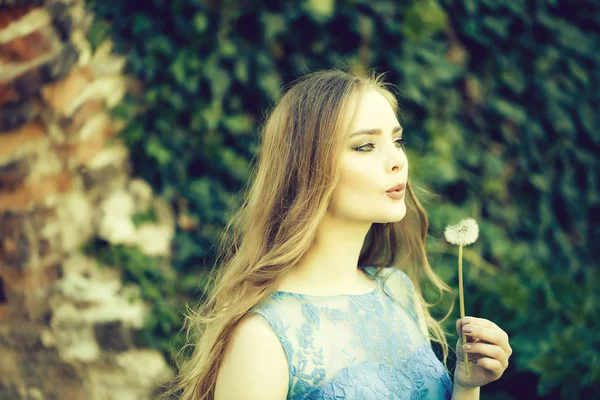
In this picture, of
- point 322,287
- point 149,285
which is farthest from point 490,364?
point 149,285

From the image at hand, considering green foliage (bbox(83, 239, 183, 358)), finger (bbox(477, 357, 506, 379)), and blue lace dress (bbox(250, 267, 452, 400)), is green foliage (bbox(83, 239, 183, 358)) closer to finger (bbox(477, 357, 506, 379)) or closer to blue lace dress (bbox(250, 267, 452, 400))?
blue lace dress (bbox(250, 267, 452, 400))

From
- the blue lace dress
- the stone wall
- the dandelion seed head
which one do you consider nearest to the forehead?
the dandelion seed head

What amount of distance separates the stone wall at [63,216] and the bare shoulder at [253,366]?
1.27 metres

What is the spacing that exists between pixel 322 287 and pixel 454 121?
2207mm

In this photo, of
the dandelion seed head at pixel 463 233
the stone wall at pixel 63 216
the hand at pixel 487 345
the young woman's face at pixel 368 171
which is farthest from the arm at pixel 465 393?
the stone wall at pixel 63 216

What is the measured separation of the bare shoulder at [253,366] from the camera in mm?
1600

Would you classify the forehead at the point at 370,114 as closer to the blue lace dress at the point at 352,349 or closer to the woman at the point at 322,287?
the woman at the point at 322,287

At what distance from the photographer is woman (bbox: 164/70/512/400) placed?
5.47ft

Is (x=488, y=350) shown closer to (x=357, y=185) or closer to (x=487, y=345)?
(x=487, y=345)

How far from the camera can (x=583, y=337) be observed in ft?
7.97

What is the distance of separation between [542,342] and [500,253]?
1.21 meters

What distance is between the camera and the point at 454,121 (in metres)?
3.71

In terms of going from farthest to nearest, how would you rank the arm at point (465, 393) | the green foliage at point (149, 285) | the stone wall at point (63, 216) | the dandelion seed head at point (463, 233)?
the green foliage at point (149, 285), the stone wall at point (63, 216), the arm at point (465, 393), the dandelion seed head at point (463, 233)

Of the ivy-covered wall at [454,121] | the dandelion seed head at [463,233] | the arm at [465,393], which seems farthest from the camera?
the ivy-covered wall at [454,121]
